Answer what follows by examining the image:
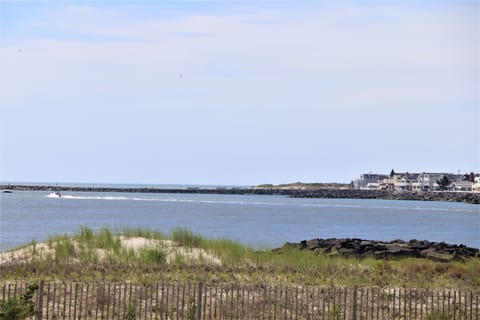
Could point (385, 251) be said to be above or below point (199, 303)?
above

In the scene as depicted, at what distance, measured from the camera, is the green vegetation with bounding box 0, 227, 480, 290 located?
24250 mm

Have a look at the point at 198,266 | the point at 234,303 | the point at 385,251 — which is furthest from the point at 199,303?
the point at 385,251

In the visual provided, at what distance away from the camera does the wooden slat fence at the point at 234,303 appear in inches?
773

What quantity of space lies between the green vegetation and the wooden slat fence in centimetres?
207

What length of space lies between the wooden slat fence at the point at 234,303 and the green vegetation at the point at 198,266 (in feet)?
6.78

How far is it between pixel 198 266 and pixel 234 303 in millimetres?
5745

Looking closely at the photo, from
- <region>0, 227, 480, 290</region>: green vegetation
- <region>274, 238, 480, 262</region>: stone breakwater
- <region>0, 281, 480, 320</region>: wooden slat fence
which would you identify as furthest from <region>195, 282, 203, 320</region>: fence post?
<region>274, 238, 480, 262</region>: stone breakwater

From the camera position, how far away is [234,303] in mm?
20844

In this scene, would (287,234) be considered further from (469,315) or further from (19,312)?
(19,312)

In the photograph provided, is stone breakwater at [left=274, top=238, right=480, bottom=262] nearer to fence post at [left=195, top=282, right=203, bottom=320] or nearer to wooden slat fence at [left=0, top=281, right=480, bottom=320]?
wooden slat fence at [left=0, top=281, right=480, bottom=320]

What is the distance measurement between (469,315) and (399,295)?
5.64 feet

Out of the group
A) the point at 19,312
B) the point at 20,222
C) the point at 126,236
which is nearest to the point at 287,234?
the point at 20,222

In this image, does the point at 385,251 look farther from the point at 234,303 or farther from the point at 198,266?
Answer: the point at 234,303

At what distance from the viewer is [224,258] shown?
2878 centimetres
